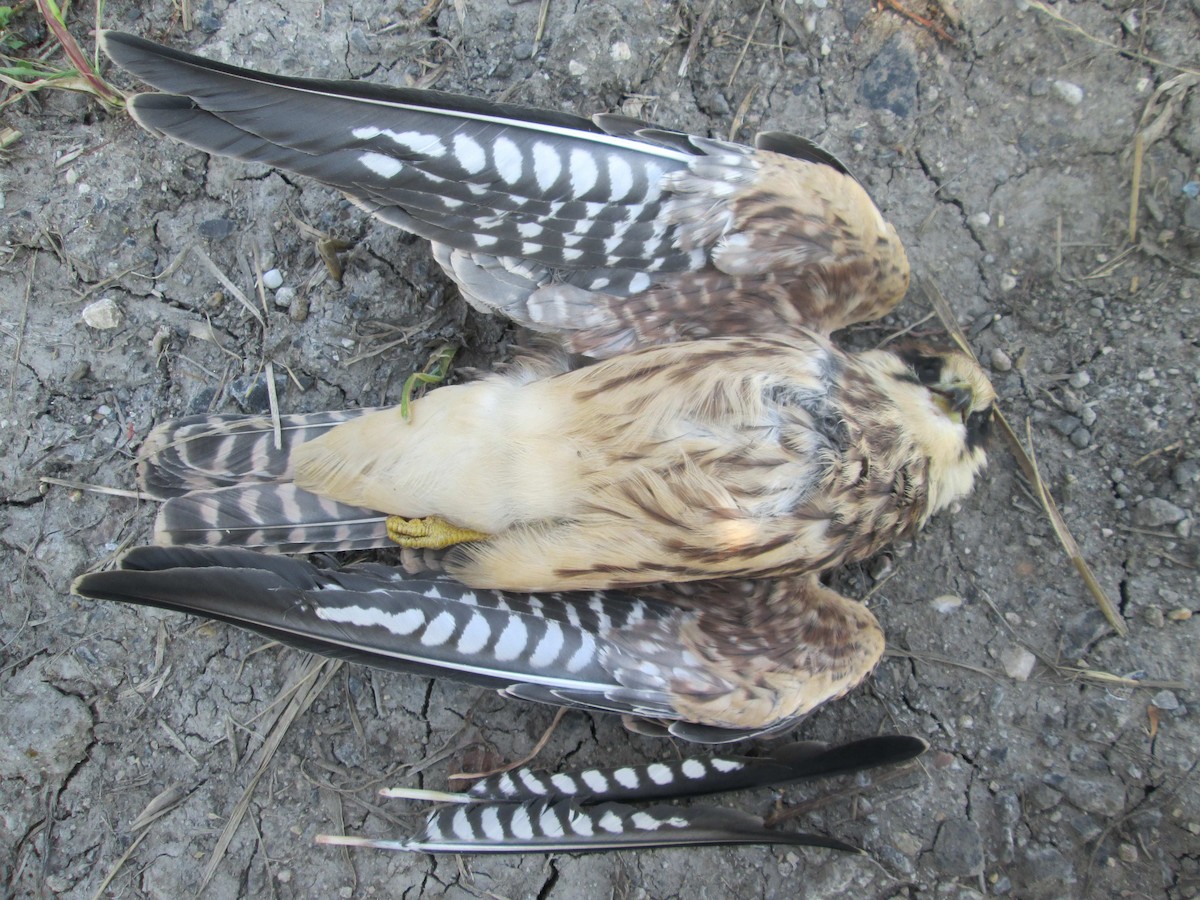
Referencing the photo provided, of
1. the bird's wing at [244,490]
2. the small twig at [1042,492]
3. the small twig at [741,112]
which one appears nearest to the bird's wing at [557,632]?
the bird's wing at [244,490]

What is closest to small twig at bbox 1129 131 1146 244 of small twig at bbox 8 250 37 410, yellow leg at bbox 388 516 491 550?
yellow leg at bbox 388 516 491 550

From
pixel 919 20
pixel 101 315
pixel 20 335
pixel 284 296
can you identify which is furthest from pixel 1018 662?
pixel 20 335

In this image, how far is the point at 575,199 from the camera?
1.84 metres

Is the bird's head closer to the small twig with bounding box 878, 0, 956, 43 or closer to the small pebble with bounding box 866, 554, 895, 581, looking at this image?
the small pebble with bounding box 866, 554, 895, 581

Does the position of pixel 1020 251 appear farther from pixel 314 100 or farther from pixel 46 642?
pixel 46 642

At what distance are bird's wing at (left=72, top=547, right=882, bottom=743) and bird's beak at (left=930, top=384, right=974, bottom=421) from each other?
65cm

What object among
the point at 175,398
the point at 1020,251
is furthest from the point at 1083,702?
the point at 175,398

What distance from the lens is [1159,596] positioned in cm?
233

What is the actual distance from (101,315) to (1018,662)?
3032 millimetres

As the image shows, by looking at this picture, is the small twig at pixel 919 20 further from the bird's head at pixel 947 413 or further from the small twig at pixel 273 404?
the small twig at pixel 273 404

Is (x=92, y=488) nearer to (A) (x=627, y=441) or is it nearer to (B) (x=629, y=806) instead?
(A) (x=627, y=441)

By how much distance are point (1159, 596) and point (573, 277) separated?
2001mm

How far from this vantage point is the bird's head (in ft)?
6.86

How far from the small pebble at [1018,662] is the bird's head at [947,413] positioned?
1.86ft
